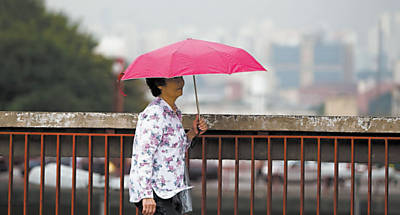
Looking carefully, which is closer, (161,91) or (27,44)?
(161,91)

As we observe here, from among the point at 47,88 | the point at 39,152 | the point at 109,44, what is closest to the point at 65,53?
the point at 47,88

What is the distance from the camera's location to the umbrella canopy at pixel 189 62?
4.21 meters

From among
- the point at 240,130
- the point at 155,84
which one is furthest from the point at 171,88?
the point at 240,130

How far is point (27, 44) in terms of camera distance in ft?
125

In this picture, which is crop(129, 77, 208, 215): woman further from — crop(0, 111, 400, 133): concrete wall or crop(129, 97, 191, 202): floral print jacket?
crop(0, 111, 400, 133): concrete wall

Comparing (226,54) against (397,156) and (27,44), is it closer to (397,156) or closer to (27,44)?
(397,156)

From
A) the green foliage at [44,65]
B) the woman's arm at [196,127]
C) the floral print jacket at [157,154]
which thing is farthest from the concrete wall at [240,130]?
the green foliage at [44,65]

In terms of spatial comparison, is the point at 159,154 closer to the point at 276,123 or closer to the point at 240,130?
the point at 240,130

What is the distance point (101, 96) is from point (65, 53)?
514 cm

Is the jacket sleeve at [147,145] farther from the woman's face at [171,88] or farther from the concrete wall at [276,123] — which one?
the concrete wall at [276,123]

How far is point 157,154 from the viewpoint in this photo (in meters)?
4.18

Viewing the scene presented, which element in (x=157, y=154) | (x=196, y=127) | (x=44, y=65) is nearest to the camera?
(x=157, y=154)

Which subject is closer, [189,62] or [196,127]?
[189,62]

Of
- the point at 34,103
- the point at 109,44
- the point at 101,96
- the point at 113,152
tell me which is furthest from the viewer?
the point at 101,96
